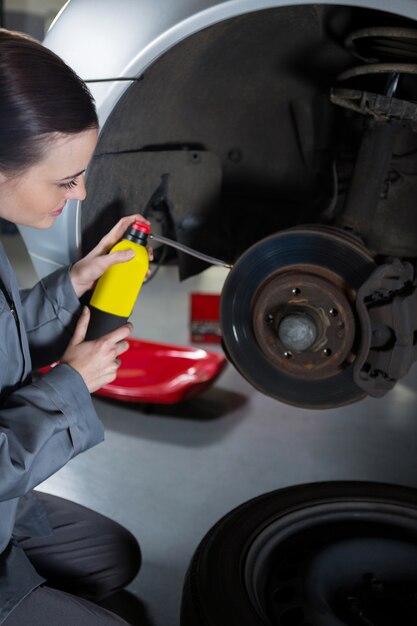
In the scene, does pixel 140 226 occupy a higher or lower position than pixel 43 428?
higher

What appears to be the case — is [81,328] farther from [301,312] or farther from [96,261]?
[301,312]

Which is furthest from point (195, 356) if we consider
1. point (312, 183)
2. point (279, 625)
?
point (279, 625)

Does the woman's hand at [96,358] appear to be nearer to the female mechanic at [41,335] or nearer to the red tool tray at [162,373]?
the female mechanic at [41,335]

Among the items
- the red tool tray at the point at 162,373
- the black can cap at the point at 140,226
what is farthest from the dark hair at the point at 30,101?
the red tool tray at the point at 162,373

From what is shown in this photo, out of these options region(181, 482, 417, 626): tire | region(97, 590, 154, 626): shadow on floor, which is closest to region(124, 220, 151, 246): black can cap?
region(181, 482, 417, 626): tire

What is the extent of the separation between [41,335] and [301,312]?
37cm

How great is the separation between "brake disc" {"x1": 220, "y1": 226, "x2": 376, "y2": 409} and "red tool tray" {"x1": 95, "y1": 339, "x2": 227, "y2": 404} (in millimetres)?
730

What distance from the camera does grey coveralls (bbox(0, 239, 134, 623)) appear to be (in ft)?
2.40

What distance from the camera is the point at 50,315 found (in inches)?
38.6

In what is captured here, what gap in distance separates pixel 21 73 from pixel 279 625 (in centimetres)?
70

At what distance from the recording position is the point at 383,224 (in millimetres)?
1039

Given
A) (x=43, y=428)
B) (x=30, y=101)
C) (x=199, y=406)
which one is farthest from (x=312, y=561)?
(x=199, y=406)

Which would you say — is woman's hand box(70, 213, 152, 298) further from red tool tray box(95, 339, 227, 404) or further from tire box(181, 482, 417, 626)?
red tool tray box(95, 339, 227, 404)

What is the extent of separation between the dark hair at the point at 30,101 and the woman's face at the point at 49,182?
0.01 m
